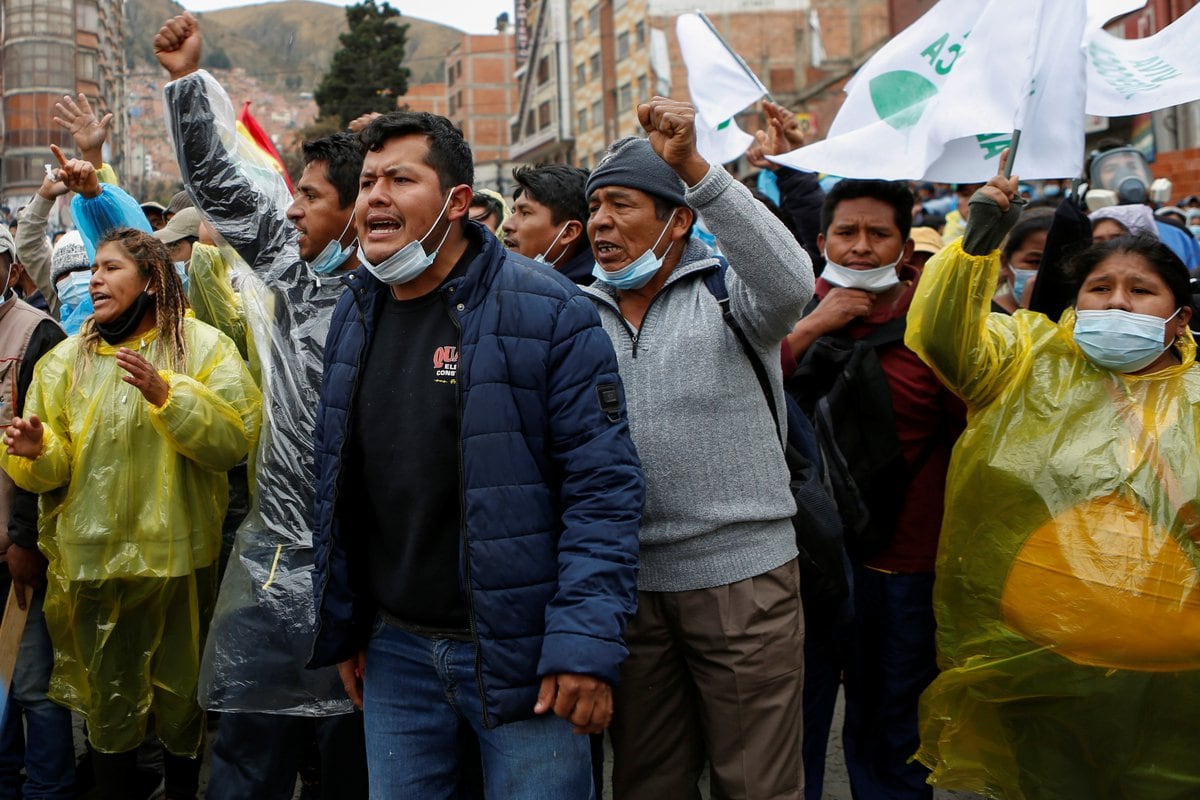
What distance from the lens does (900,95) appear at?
3.91 meters

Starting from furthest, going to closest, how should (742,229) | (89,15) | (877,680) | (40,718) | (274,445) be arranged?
1. (89,15)
2. (40,718)
3. (877,680)
4. (274,445)
5. (742,229)

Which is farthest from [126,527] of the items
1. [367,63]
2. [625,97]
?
[625,97]

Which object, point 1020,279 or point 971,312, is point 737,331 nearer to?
point 971,312

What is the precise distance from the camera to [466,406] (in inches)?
95.6

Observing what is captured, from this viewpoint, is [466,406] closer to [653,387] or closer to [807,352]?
[653,387]

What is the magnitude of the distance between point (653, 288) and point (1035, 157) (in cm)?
124

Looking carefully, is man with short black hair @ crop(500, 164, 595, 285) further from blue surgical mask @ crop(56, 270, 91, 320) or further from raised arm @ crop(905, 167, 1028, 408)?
blue surgical mask @ crop(56, 270, 91, 320)

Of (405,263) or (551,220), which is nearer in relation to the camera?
(405,263)

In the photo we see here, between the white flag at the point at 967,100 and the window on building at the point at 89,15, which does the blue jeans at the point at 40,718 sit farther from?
the window on building at the point at 89,15

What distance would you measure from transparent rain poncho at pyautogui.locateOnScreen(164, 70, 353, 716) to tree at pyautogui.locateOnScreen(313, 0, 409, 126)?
44301mm

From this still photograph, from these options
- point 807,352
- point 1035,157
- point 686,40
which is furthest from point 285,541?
point 686,40

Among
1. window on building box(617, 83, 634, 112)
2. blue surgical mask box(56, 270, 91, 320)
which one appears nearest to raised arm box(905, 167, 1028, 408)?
blue surgical mask box(56, 270, 91, 320)

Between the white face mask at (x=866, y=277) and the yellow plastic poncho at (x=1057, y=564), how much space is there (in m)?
0.38

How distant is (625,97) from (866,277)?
173ft
